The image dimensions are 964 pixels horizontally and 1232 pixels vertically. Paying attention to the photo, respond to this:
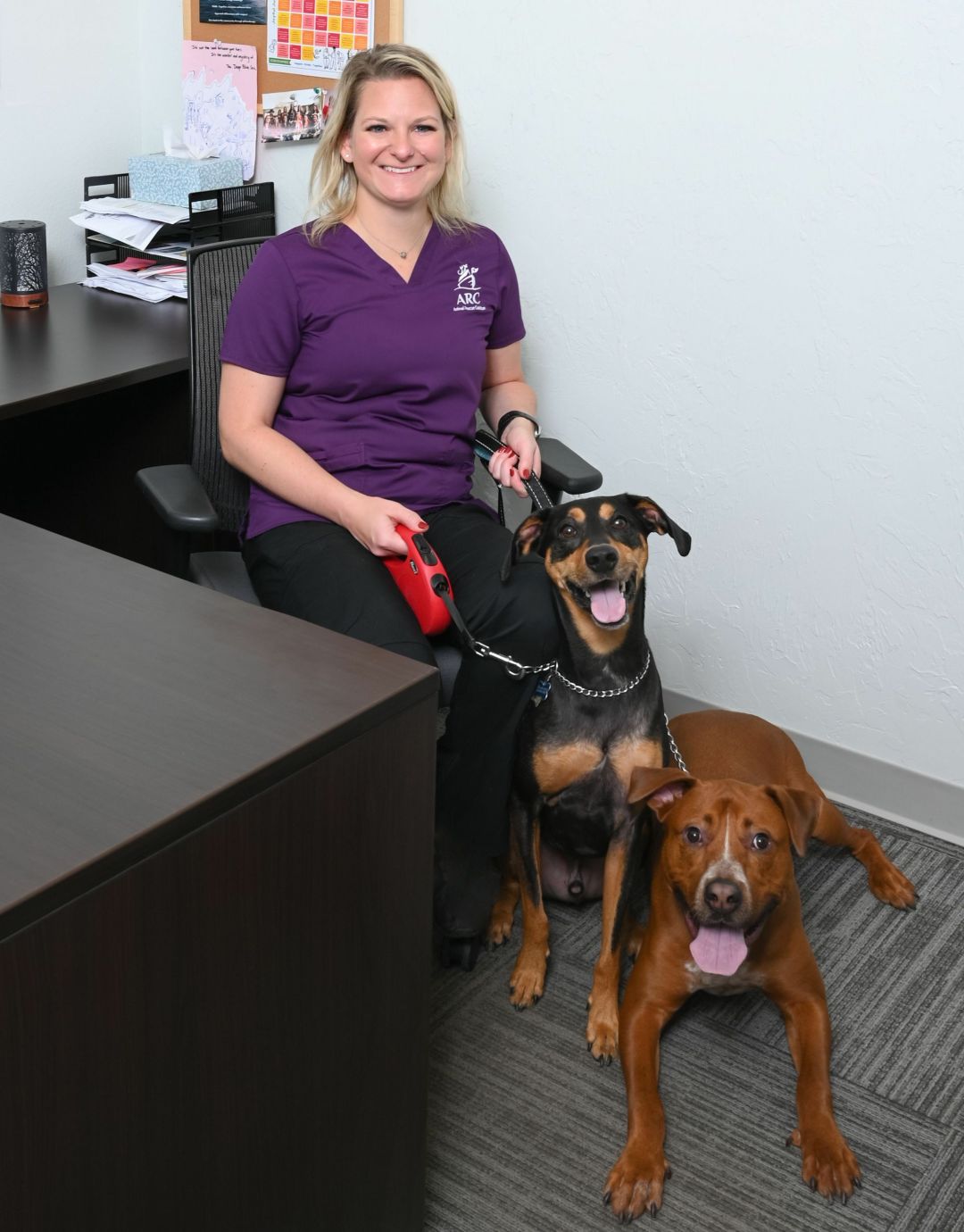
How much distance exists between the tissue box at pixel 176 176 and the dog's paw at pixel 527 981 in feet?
5.37

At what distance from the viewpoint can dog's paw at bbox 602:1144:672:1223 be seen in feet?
5.12

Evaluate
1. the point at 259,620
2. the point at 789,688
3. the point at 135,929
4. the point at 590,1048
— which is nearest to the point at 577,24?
the point at 789,688

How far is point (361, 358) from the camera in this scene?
1970 mm

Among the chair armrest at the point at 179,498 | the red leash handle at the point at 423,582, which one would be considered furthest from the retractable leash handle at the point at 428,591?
the chair armrest at the point at 179,498

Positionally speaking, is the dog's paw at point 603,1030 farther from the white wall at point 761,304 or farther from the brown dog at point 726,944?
the white wall at point 761,304

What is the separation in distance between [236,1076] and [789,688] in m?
1.59

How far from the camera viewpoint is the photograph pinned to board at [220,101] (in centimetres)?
262

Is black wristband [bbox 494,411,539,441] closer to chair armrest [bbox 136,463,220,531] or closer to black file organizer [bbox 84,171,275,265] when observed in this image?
chair armrest [bbox 136,463,220,531]

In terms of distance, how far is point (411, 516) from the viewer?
181cm

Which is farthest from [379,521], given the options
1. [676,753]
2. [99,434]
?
[99,434]

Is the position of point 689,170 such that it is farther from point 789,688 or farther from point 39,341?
point 39,341

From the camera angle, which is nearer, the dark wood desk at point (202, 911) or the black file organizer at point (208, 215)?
the dark wood desk at point (202, 911)

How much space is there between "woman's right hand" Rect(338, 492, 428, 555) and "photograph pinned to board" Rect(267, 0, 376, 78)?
3.55 feet

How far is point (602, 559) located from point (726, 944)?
54 cm
